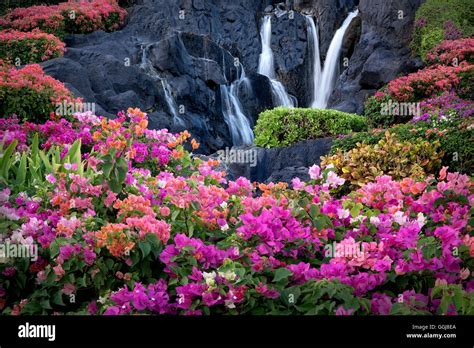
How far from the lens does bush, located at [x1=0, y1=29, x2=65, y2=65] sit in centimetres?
1314

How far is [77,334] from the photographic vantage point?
Answer: 2250 millimetres

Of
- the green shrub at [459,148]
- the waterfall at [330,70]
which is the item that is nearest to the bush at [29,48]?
the waterfall at [330,70]

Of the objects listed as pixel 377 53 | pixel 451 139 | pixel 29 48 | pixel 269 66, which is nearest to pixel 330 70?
pixel 269 66

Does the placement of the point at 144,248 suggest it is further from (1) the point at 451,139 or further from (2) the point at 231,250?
(1) the point at 451,139

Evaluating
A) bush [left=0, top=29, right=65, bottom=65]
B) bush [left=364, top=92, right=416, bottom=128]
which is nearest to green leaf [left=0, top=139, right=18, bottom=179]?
bush [left=364, top=92, right=416, bottom=128]

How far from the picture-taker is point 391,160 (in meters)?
6.60

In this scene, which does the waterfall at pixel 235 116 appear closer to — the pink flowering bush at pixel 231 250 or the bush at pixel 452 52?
the bush at pixel 452 52

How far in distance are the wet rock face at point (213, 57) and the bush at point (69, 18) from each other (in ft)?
1.56

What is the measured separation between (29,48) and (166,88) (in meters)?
3.36

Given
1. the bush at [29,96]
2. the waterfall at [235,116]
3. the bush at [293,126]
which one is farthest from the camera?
Result: the waterfall at [235,116]

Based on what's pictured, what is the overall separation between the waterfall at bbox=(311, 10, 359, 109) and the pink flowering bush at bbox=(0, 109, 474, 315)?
13.6 metres

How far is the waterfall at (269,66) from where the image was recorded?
16.2m

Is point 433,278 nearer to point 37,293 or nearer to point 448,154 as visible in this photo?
point 37,293

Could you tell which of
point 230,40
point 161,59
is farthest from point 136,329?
point 230,40
